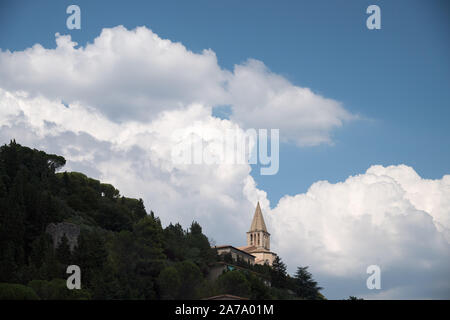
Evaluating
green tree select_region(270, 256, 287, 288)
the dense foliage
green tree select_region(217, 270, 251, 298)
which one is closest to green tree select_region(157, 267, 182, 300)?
the dense foliage

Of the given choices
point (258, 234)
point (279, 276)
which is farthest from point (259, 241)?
point (279, 276)

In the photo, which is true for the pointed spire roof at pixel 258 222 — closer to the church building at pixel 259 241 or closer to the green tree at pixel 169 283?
the church building at pixel 259 241

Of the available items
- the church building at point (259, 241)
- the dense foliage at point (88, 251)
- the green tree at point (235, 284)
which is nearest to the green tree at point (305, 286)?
the dense foliage at point (88, 251)

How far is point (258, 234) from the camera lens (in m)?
150

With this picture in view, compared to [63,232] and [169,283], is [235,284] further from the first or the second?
[63,232]

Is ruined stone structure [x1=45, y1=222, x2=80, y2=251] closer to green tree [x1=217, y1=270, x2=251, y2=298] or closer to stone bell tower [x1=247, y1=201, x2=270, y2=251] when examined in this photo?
green tree [x1=217, y1=270, x2=251, y2=298]

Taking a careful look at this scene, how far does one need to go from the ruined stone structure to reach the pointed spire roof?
95.1 meters

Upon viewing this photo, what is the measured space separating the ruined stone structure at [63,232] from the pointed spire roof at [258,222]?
95.1 metres

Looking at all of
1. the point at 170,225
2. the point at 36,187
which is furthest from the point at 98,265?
the point at 170,225

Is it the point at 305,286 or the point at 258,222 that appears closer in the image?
the point at 305,286

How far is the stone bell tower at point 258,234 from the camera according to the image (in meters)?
150

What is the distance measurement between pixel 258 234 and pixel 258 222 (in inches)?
167

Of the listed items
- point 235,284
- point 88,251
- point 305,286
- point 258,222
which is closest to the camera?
point 88,251
